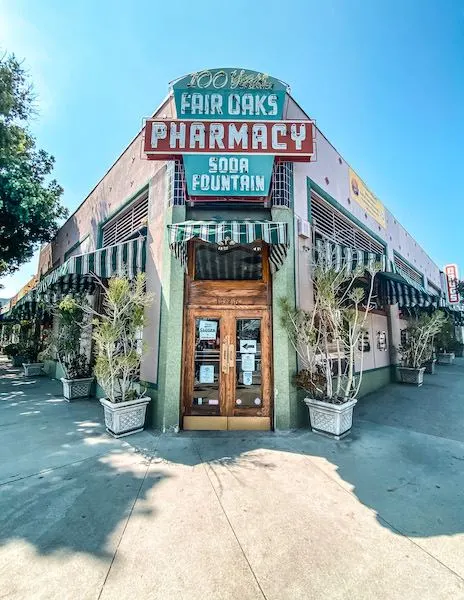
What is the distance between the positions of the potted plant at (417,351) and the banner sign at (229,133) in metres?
8.54

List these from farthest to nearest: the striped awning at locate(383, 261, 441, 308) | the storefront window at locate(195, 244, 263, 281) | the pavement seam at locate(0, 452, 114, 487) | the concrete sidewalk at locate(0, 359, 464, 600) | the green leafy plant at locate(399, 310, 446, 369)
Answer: the green leafy plant at locate(399, 310, 446, 369)
the striped awning at locate(383, 261, 441, 308)
the storefront window at locate(195, 244, 263, 281)
the pavement seam at locate(0, 452, 114, 487)
the concrete sidewalk at locate(0, 359, 464, 600)

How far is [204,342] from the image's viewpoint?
6.12m

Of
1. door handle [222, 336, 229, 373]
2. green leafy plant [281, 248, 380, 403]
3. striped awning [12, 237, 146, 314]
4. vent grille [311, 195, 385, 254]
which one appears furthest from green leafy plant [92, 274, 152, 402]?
vent grille [311, 195, 385, 254]

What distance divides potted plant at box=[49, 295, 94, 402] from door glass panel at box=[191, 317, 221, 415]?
14.6 feet

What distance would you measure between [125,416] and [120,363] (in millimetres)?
1040

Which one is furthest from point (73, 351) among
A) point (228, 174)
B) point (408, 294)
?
point (408, 294)

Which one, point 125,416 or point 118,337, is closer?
point 125,416

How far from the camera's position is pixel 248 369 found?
6074 mm

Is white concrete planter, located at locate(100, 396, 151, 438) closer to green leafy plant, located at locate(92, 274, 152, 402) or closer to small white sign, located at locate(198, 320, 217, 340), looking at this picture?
green leafy plant, located at locate(92, 274, 152, 402)

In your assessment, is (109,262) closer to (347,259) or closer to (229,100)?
(229,100)

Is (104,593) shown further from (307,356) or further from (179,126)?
(179,126)

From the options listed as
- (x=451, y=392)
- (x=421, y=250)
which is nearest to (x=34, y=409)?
(x=451, y=392)

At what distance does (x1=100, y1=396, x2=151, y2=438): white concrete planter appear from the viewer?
5430 mm

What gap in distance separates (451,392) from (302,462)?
26.3 feet
